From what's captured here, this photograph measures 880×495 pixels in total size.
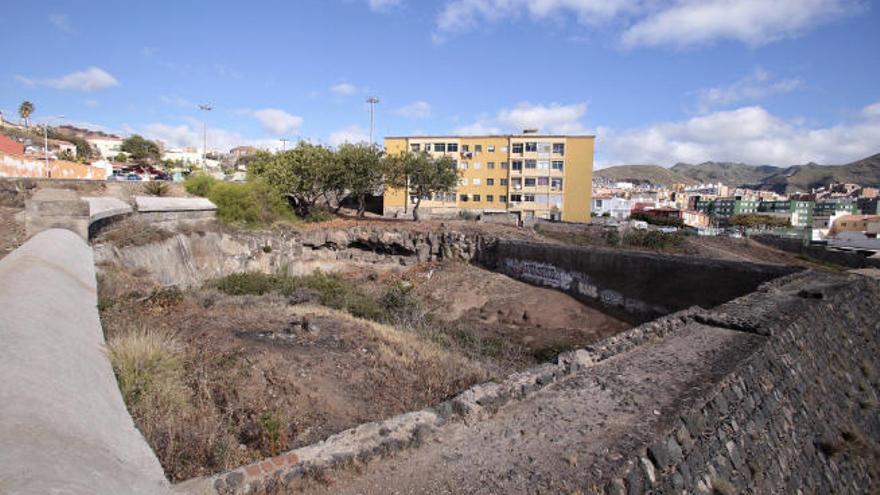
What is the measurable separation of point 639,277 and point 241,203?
19522 millimetres

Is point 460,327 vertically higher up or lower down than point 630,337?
lower down

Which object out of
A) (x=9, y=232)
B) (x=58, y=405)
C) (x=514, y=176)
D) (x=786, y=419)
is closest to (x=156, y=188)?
(x=9, y=232)

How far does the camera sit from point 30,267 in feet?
14.7

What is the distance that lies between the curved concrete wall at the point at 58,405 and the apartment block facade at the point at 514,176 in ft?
127

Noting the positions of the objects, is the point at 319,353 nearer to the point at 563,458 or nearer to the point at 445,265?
the point at 563,458

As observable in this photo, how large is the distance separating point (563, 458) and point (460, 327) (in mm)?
9502

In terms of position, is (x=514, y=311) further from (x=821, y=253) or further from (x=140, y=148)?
(x=140, y=148)

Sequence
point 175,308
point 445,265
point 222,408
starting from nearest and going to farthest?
point 222,408 < point 175,308 < point 445,265

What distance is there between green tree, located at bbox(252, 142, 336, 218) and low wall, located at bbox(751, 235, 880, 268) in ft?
107

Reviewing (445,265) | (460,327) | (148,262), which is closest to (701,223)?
(445,265)

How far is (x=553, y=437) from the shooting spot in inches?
176

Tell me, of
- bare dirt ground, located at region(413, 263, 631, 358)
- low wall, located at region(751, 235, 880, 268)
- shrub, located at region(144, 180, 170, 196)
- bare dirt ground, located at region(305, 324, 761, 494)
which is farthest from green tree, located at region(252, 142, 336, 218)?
low wall, located at region(751, 235, 880, 268)

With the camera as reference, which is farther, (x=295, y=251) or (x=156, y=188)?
(x=156, y=188)

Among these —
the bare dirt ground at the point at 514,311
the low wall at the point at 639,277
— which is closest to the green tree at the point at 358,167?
the bare dirt ground at the point at 514,311
